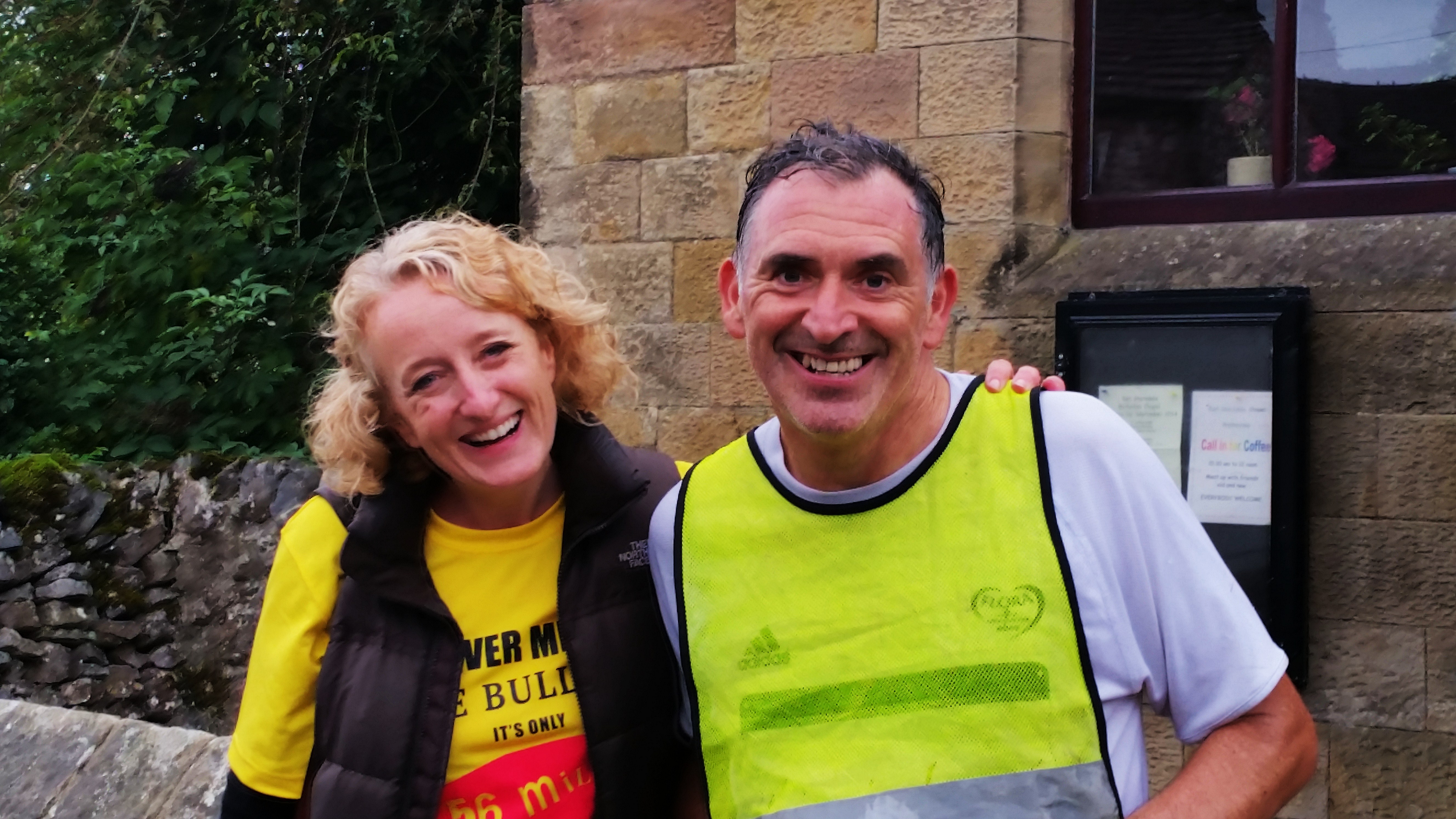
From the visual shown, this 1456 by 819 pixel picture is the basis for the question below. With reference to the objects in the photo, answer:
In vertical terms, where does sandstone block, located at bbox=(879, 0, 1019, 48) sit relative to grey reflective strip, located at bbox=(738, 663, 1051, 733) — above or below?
above

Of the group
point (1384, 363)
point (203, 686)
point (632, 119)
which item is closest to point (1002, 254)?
point (1384, 363)

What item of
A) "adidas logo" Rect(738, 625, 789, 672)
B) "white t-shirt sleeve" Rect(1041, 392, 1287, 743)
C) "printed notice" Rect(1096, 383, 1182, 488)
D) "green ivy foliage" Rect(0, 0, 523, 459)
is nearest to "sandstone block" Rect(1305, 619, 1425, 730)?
"printed notice" Rect(1096, 383, 1182, 488)

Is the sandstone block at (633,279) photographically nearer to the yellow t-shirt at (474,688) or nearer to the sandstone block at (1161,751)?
the sandstone block at (1161,751)

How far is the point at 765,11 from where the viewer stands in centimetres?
392

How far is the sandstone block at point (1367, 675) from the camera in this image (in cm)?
313

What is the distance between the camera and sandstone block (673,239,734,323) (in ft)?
13.1

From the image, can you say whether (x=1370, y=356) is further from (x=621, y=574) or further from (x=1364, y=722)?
(x=621, y=574)

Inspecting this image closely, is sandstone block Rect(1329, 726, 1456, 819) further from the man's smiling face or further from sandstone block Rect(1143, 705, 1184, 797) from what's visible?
the man's smiling face

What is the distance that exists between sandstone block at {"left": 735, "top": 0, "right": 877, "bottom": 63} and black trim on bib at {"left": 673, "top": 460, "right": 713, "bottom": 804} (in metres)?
2.17

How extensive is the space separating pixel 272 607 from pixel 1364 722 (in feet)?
8.32

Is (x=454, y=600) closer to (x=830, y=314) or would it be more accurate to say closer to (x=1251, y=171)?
(x=830, y=314)

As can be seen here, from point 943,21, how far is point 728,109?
69 centimetres

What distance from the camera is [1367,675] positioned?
3182 millimetres

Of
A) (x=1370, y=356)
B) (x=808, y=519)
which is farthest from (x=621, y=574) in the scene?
(x=1370, y=356)
